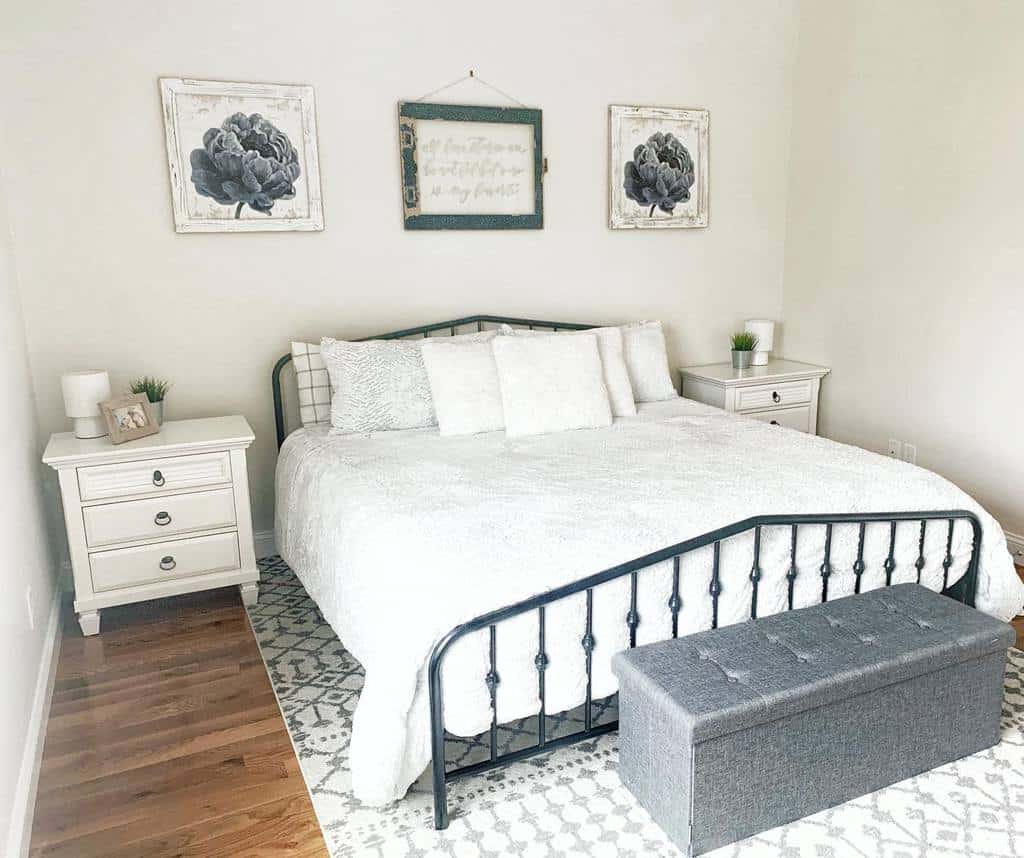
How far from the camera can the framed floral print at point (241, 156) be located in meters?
3.42

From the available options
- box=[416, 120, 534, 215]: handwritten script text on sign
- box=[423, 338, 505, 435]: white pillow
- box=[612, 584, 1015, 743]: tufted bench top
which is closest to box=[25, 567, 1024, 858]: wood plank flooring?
box=[612, 584, 1015, 743]: tufted bench top

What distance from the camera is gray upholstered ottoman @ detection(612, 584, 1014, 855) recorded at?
1.89 metres

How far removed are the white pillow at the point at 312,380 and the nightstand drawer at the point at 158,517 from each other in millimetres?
546

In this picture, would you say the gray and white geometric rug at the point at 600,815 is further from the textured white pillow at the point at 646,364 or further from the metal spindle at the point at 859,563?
the textured white pillow at the point at 646,364

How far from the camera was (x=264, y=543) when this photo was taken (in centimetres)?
390

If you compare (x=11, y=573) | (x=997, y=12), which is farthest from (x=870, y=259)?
(x=11, y=573)

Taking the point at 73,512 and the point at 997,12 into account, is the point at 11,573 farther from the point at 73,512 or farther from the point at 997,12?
the point at 997,12

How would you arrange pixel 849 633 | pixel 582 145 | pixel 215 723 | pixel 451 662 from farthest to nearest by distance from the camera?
pixel 582 145 < pixel 215 723 < pixel 849 633 < pixel 451 662

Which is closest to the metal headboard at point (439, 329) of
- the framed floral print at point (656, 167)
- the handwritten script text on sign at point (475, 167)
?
the handwritten script text on sign at point (475, 167)

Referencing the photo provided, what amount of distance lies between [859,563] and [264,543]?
259 cm

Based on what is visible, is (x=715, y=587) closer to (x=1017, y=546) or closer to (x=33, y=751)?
(x=33, y=751)

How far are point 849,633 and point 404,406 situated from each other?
6.48ft

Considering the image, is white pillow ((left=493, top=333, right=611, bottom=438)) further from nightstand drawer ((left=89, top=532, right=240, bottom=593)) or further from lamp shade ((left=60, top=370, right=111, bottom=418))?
lamp shade ((left=60, top=370, right=111, bottom=418))

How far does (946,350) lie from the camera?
151 inches
